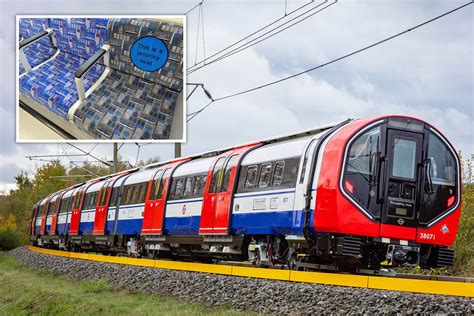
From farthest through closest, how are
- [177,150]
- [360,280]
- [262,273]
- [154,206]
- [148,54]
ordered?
[177,150] < [148,54] < [154,206] < [262,273] < [360,280]

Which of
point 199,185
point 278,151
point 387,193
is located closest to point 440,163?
point 387,193

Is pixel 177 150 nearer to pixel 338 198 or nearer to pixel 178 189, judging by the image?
pixel 178 189

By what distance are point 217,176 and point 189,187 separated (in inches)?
69.3

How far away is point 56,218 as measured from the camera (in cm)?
3628

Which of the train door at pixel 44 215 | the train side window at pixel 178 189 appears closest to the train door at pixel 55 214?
the train door at pixel 44 215

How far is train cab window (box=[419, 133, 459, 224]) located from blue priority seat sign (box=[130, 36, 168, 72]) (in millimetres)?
16744

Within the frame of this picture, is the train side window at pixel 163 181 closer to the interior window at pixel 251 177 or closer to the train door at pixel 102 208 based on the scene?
the interior window at pixel 251 177

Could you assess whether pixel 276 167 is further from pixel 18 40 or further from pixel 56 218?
pixel 56 218

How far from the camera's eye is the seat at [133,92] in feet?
96.7

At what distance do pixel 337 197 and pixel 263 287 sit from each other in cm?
204

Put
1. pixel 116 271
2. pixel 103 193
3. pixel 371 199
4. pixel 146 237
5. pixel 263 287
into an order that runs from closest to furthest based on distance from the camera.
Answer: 1. pixel 263 287
2. pixel 371 199
3. pixel 116 271
4. pixel 146 237
5. pixel 103 193

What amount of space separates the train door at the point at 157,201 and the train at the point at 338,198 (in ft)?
7.93

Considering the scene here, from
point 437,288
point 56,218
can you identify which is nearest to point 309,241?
point 437,288

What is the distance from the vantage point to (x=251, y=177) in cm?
1669
